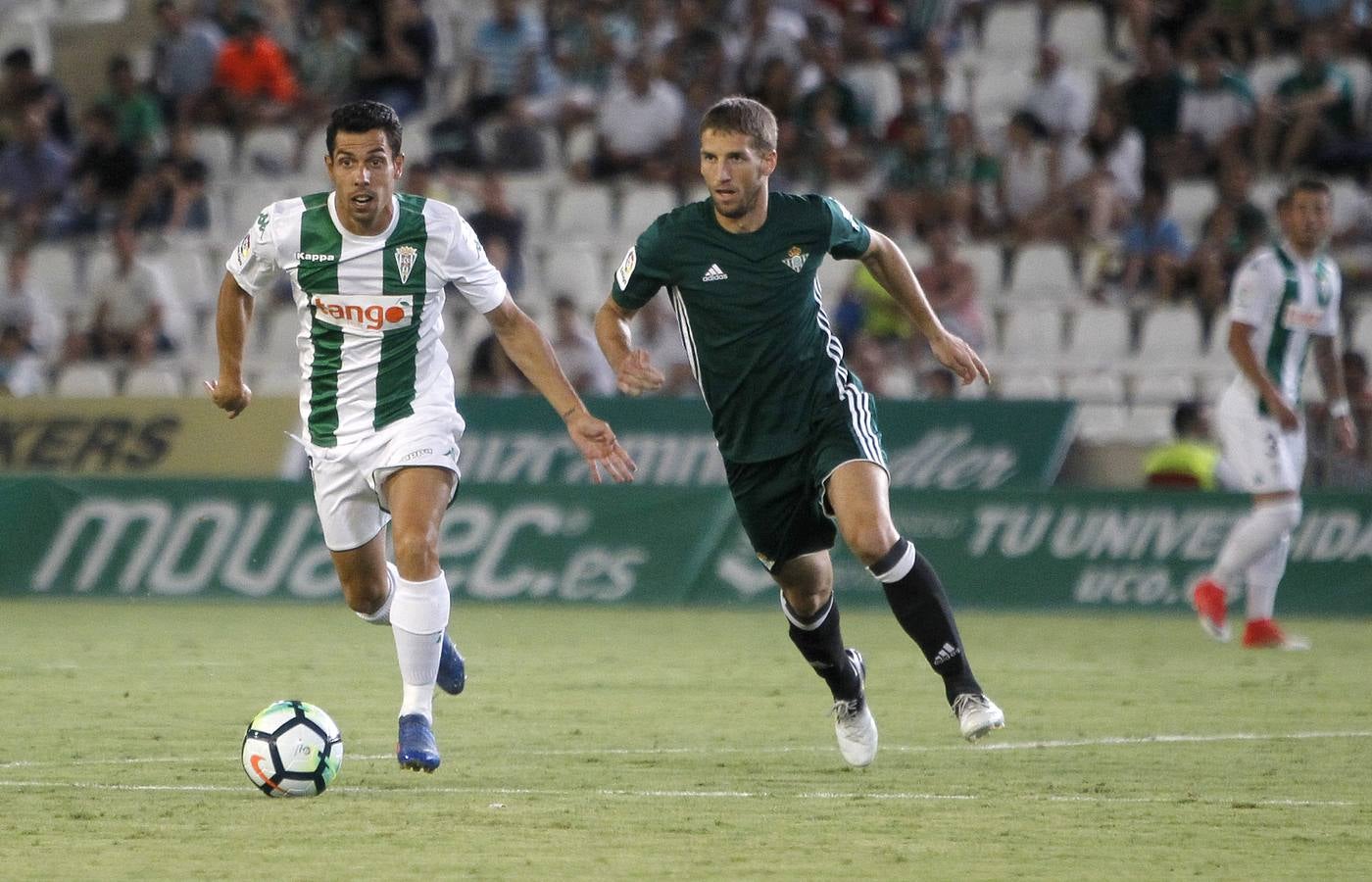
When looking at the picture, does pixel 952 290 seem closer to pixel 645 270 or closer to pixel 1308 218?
pixel 1308 218

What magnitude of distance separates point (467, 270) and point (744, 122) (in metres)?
1.11

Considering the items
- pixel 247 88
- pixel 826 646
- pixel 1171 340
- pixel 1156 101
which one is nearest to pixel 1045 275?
pixel 1171 340

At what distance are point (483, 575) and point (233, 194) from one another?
6.54 m

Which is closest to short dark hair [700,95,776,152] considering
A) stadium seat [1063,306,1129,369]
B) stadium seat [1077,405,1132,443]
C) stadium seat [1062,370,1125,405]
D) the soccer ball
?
the soccer ball

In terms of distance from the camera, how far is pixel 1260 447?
12250 mm

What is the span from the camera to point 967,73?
19781 millimetres

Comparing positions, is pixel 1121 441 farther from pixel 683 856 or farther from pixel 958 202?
pixel 683 856

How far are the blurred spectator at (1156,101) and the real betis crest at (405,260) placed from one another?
38.8ft

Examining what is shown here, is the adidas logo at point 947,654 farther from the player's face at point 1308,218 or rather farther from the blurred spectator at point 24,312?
the blurred spectator at point 24,312

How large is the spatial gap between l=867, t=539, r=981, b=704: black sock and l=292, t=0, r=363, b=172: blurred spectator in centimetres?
1381

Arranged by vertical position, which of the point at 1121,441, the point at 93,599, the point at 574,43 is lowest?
the point at 93,599

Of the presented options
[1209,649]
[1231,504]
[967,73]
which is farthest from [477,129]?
[1209,649]

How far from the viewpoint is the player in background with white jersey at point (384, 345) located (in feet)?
23.9

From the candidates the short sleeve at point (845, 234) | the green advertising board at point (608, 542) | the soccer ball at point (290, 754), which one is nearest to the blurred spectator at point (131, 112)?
the green advertising board at point (608, 542)
